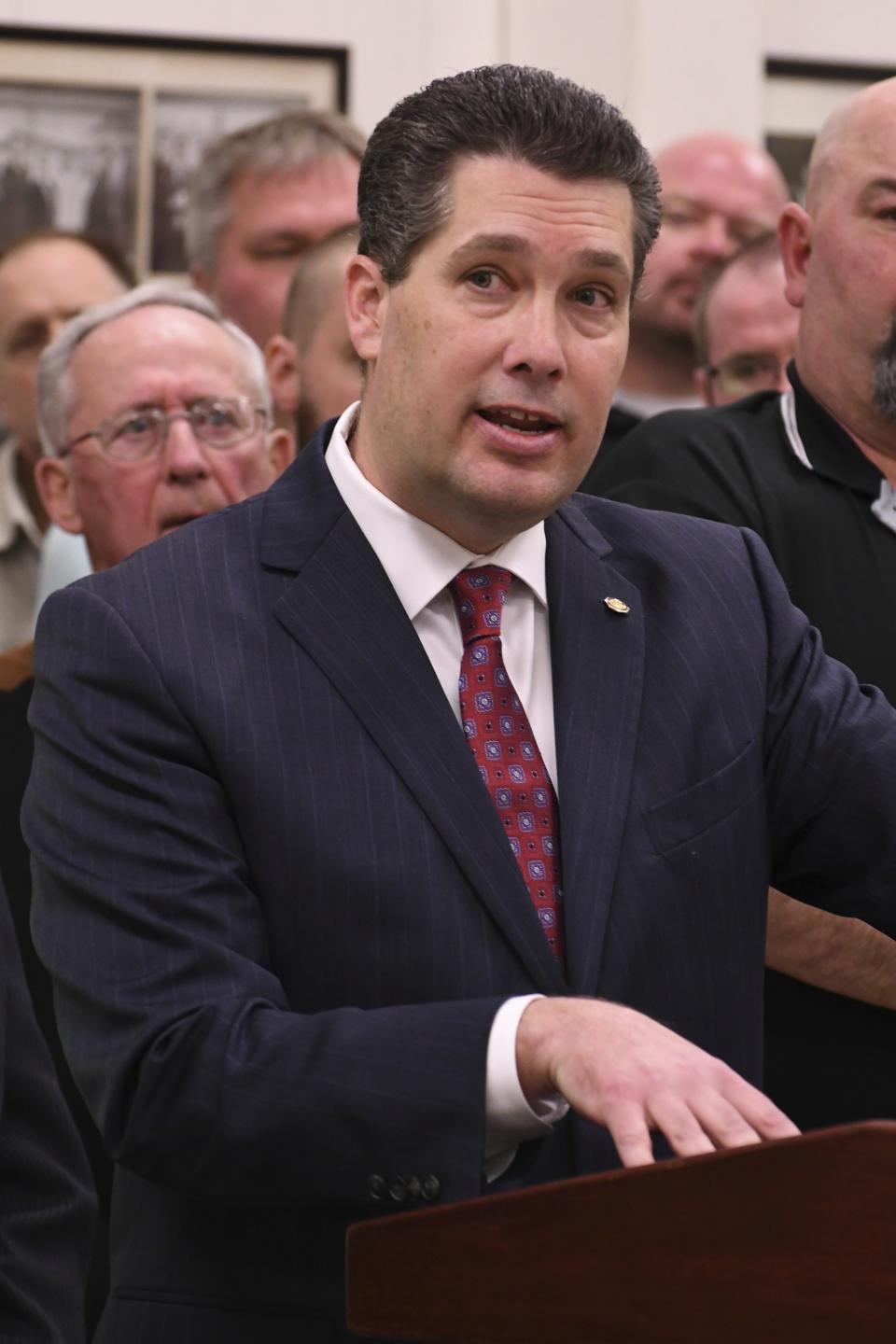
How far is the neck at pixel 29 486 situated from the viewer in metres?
4.72

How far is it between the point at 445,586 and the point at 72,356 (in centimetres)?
168

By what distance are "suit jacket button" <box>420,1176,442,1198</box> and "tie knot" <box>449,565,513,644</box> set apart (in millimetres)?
576

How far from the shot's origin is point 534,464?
2145 mm

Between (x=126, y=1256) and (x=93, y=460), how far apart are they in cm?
176

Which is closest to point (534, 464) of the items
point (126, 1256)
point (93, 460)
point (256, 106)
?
point (126, 1256)

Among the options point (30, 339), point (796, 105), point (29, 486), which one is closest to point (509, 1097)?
point (29, 486)

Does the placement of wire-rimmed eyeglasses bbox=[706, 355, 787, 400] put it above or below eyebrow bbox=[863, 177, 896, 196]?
below

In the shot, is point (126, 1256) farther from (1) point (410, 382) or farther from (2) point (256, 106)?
(2) point (256, 106)

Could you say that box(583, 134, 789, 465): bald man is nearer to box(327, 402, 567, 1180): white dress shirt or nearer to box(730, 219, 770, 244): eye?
box(730, 219, 770, 244): eye

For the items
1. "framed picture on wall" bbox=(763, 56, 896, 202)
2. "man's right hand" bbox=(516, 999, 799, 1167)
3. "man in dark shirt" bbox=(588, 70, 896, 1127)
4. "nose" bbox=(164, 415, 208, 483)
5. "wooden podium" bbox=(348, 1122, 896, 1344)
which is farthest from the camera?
"framed picture on wall" bbox=(763, 56, 896, 202)

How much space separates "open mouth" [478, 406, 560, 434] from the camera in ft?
7.04

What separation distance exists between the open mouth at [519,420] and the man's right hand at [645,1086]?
2.09 feet

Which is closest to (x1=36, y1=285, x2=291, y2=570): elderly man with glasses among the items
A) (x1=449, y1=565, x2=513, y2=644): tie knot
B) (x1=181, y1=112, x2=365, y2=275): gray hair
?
(x1=181, y1=112, x2=365, y2=275): gray hair

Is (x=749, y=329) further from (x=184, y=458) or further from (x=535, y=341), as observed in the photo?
(x=535, y=341)
